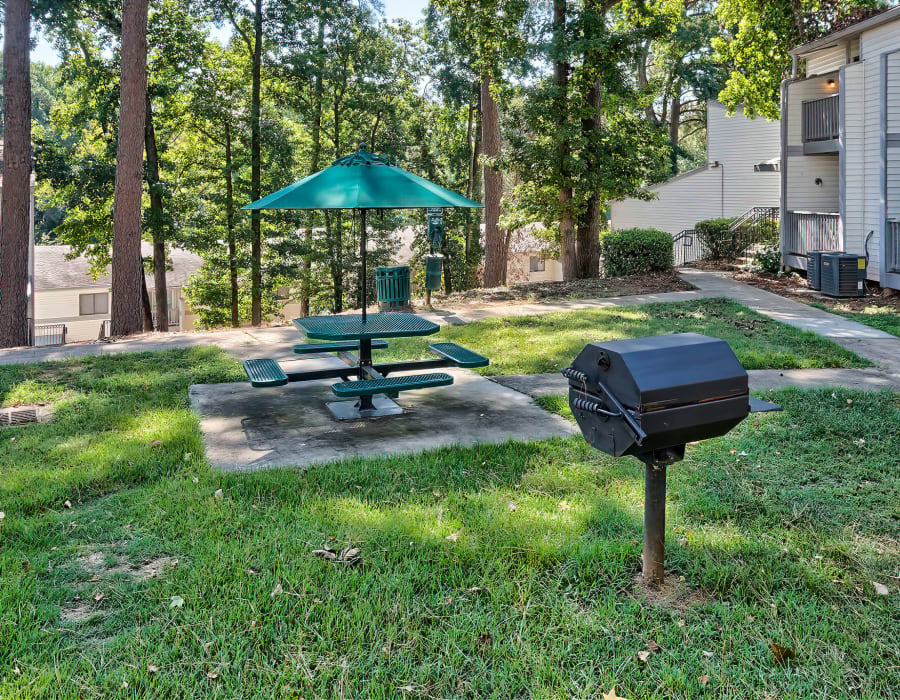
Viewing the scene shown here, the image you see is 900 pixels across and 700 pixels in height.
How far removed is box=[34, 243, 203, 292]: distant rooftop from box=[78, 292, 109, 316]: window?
519 mm

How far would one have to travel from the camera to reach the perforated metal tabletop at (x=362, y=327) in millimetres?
6332

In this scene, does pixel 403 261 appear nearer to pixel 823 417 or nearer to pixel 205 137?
pixel 205 137

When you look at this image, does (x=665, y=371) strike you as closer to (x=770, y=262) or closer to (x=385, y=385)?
(x=385, y=385)

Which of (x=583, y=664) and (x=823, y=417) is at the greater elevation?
(x=823, y=417)

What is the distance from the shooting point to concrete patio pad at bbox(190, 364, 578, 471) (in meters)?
5.55

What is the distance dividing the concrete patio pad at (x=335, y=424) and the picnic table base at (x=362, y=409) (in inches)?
3.3

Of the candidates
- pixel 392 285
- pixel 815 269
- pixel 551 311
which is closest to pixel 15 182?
pixel 392 285

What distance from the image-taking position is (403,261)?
114 ft

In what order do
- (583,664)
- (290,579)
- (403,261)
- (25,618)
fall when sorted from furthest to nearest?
(403,261), (290,579), (25,618), (583,664)

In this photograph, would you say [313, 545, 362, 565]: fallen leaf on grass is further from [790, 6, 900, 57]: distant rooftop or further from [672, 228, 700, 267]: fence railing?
[672, 228, 700, 267]: fence railing

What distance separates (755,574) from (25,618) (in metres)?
3.24

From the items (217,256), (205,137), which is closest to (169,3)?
(205,137)

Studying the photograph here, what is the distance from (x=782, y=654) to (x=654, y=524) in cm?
71

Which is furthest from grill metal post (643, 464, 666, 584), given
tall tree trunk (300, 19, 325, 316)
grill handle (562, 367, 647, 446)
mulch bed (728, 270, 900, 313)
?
tall tree trunk (300, 19, 325, 316)
